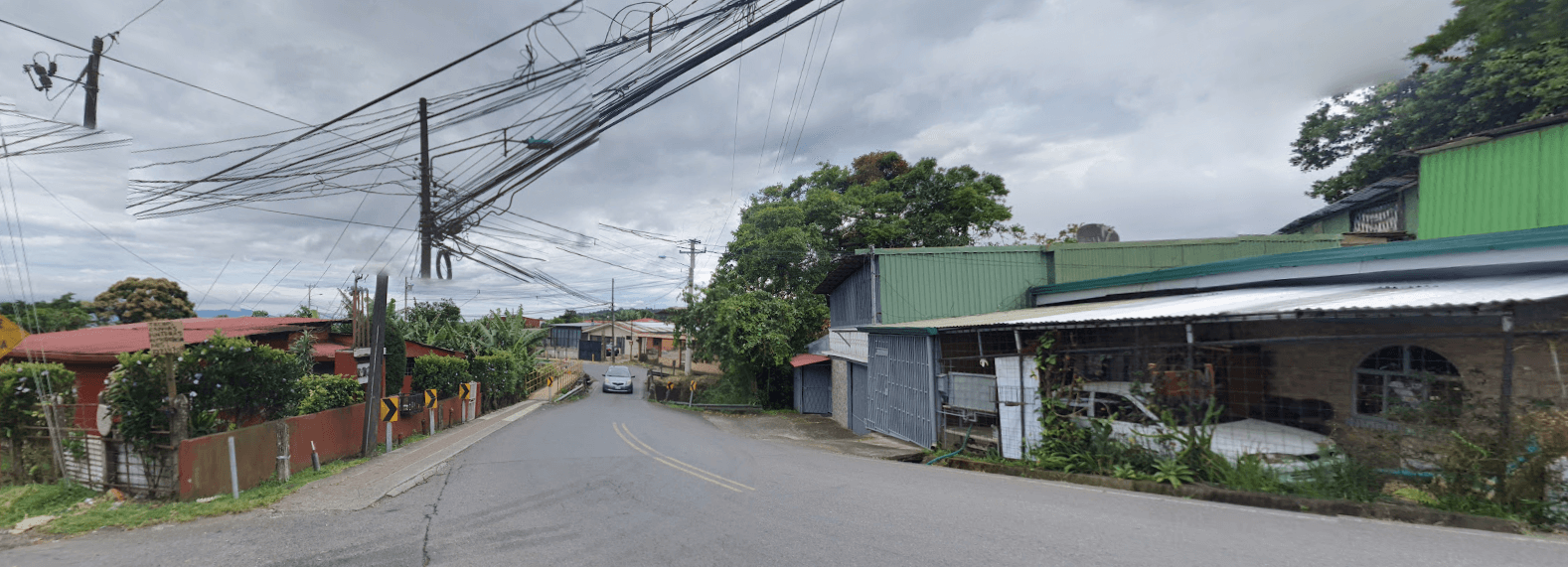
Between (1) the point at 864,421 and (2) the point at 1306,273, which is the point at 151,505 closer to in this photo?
(1) the point at 864,421

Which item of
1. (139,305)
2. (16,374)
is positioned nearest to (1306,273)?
(16,374)

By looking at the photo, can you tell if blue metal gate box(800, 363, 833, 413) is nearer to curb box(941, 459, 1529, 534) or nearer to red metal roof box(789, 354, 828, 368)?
red metal roof box(789, 354, 828, 368)

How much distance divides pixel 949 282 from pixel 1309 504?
1255 centimetres

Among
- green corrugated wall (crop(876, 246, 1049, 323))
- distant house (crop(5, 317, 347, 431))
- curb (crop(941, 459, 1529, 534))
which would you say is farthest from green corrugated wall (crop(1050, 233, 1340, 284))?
distant house (crop(5, 317, 347, 431))

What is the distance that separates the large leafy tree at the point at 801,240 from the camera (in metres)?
26.4

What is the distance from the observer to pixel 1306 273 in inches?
461

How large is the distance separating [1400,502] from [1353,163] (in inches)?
1017

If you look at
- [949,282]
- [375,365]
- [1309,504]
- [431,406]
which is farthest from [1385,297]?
[431,406]

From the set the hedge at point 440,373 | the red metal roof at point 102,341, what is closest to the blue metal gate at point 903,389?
the red metal roof at point 102,341

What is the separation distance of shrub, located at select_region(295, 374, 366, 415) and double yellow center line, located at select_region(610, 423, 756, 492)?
5969mm

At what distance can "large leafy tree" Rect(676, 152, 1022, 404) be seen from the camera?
26375 mm

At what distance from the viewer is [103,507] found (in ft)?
28.2

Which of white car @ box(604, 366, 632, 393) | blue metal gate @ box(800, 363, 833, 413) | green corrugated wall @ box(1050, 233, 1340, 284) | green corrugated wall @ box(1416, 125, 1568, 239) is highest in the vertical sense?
green corrugated wall @ box(1416, 125, 1568, 239)

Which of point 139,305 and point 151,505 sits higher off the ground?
point 139,305
